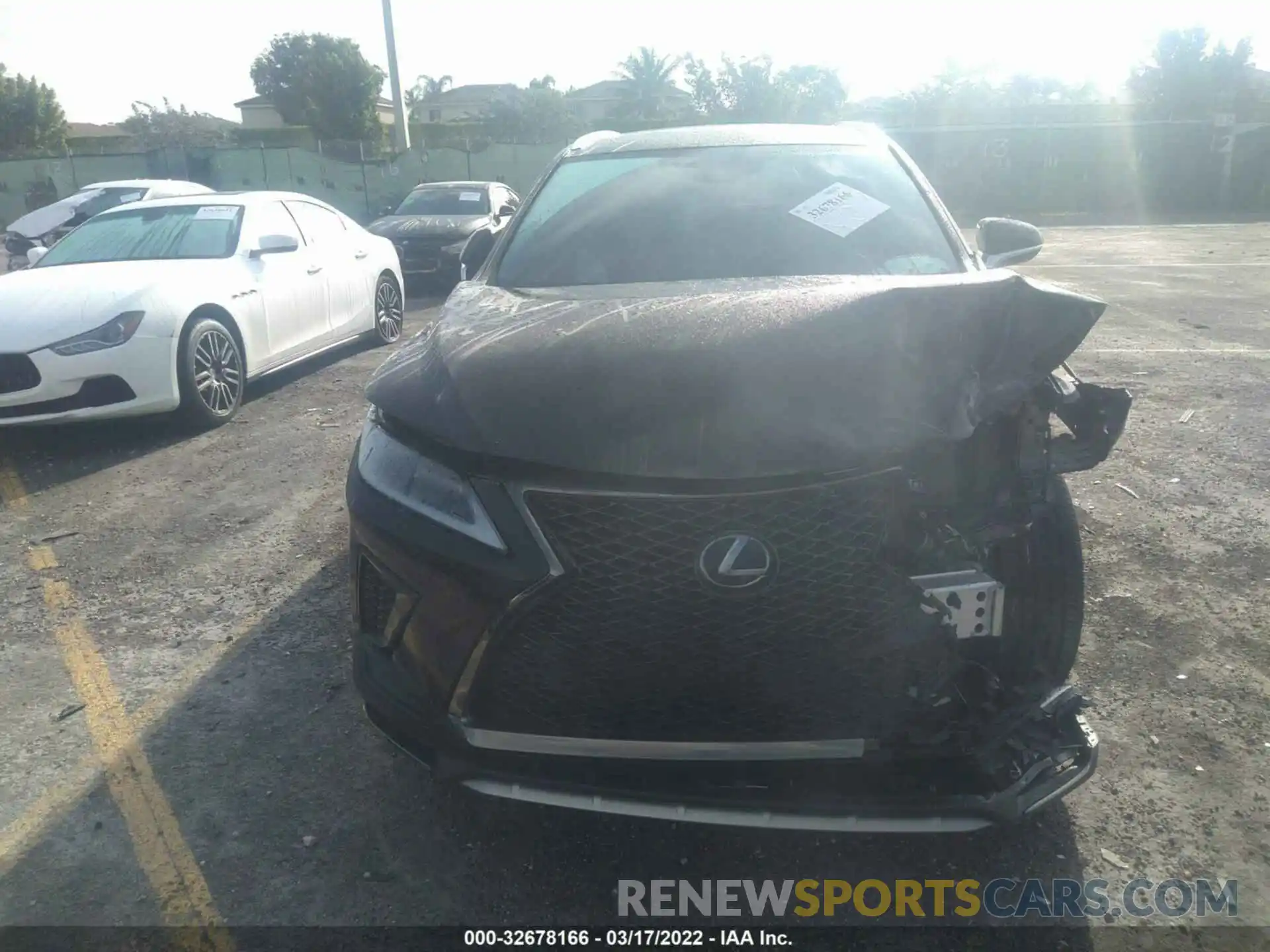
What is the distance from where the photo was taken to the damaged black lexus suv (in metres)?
1.95

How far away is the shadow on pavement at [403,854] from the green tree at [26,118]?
5876 cm

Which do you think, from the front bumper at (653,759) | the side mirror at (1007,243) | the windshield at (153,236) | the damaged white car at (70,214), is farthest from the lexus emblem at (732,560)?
the damaged white car at (70,214)

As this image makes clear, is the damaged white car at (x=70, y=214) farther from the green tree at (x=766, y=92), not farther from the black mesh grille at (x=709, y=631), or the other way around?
the green tree at (x=766, y=92)

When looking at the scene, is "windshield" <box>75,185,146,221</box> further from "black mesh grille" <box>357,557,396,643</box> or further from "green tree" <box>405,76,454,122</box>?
"green tree" <box>405,76,454,122</box>

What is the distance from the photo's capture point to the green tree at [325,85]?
54469mm

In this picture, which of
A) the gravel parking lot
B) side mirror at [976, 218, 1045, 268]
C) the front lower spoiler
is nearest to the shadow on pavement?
the gravel parking lot

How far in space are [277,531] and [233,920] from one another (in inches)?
102

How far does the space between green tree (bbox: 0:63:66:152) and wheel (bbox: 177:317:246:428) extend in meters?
54.4

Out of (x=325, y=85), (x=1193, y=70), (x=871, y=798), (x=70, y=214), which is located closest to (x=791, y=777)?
(x=871, y=798)

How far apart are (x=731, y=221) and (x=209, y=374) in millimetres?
4259

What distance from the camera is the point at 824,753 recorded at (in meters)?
2.03

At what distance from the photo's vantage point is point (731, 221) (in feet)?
11.1

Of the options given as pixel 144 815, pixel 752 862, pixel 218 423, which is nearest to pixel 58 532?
pixel 218 423

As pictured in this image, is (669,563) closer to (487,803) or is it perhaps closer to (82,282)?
(487,803)
